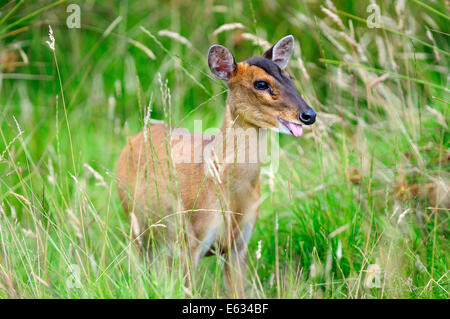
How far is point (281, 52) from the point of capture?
4.41 meters

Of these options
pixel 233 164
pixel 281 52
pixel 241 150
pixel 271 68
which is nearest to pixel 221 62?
pixel 271 68

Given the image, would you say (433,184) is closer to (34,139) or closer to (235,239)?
(235,239)

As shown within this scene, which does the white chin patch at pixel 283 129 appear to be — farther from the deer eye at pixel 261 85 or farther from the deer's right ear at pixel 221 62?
the deer's right ear at pixel 221 62

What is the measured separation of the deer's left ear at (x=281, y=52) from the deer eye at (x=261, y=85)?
0.35 metres

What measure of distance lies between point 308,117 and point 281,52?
0.80 meters

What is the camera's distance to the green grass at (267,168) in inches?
144

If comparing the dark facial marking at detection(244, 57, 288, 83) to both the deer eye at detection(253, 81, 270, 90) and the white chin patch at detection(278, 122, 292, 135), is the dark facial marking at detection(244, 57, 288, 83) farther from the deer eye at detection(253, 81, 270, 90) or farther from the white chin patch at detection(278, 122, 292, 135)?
the white chin patch at detection(278, 122, 292, 135)

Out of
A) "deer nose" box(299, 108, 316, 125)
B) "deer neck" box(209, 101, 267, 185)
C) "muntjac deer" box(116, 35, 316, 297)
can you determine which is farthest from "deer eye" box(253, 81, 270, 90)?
"deer nose" box(299, 108, 316, 125)

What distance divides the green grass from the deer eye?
0.29 metres

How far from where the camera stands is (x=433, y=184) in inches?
178

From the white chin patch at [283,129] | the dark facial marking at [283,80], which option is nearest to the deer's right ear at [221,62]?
the dark facial marking at [283,80]

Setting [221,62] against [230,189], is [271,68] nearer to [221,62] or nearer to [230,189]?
[221,62]
